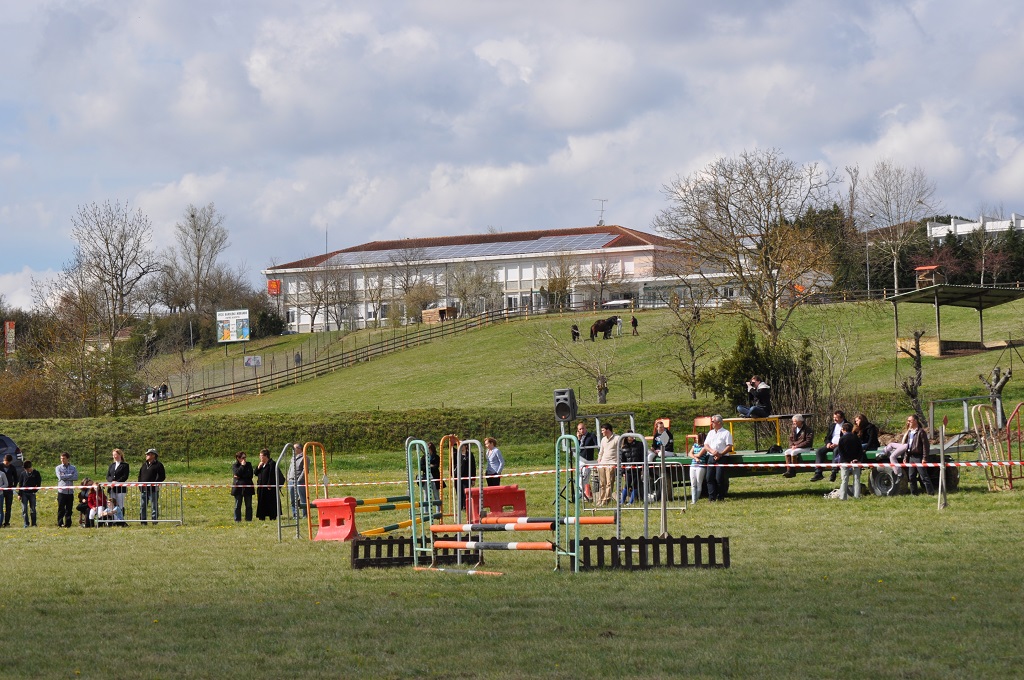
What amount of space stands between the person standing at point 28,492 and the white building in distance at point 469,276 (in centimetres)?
7053

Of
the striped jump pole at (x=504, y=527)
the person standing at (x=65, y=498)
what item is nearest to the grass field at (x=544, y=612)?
the striped jump pole at (x=504, y=527)

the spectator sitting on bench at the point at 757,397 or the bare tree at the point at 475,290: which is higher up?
the bare tree at the point at 475,290

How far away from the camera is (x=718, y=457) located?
66.9 ft

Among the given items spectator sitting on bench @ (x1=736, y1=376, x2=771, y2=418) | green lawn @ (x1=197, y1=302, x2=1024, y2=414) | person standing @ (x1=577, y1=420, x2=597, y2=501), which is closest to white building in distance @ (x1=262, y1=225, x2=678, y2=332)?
green lawn @ (x1=197, y1=302, x2=1024, y2=414)

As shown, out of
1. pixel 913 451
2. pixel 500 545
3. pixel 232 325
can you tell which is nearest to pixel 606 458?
pixel 913 451

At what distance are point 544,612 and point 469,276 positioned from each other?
309 feet

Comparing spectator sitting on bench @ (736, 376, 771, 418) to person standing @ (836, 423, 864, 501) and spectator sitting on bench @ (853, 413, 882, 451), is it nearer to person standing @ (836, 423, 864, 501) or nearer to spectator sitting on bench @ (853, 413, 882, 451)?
spectator sitting on bench @ (853, 413, 882, 451)

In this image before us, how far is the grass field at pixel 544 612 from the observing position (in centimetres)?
761

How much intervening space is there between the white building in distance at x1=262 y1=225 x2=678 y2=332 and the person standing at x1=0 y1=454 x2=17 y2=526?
229 feet

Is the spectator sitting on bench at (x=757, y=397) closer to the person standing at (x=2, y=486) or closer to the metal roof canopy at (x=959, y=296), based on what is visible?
the metal roof canopy at (x=959, y=296)

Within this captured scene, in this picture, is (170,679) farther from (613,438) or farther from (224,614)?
(613,438)

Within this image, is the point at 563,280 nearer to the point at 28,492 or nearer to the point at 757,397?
the point at 757,397

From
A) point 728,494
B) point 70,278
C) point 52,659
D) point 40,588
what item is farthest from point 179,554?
Result: point 70,278

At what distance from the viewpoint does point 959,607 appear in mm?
9164
